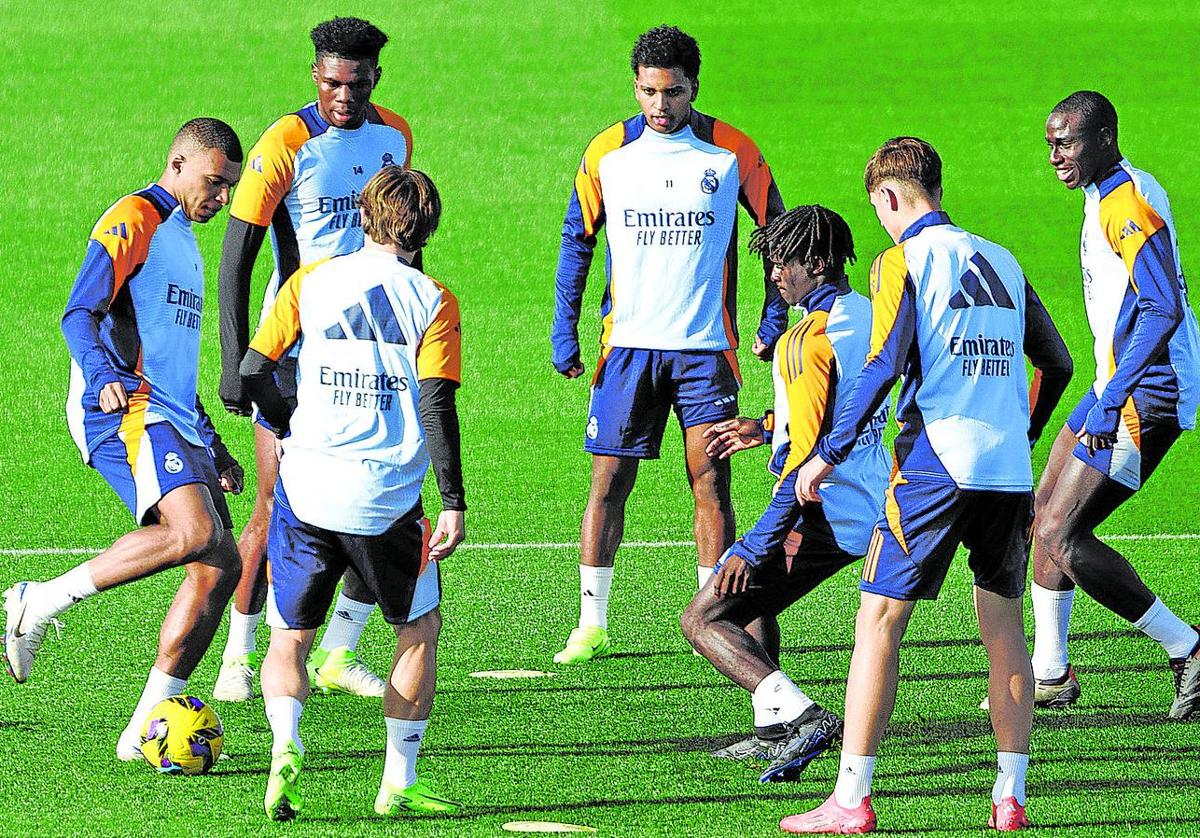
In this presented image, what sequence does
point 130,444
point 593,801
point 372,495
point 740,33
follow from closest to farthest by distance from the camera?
point 372,495
point 593,801
point 130,444
point 740,33

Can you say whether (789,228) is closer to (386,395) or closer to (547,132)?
(386,395)

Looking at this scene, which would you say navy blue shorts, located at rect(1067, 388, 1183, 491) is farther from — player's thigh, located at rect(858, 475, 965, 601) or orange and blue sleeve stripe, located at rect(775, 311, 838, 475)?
player's thigh, located at rect(858, 475, 965, 601)

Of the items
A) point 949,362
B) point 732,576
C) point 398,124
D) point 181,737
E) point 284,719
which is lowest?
point 181,737

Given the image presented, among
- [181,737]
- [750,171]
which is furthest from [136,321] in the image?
[750,171]

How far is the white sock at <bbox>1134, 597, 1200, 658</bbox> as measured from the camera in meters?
6.62

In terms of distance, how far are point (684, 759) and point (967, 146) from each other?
48.2ft

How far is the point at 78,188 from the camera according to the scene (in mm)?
17828

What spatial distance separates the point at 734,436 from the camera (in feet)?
21.1

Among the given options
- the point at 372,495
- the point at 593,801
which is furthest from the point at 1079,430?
the point at 372,495

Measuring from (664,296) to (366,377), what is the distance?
2378 millimetres

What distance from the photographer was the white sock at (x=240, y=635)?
693 centimetres

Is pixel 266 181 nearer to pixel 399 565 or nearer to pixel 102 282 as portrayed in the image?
pixel 102 282

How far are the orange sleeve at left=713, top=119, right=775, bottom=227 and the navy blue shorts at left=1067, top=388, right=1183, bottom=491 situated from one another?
171cm

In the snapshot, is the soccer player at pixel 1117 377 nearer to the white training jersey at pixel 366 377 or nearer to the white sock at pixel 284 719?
the white training jersey at pixel 366 377
